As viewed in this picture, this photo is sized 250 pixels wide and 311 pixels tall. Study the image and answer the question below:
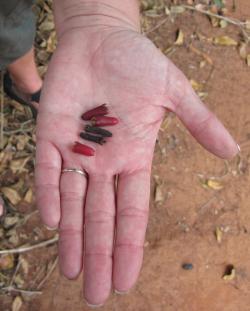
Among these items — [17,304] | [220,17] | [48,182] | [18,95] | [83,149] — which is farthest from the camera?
[220,17]

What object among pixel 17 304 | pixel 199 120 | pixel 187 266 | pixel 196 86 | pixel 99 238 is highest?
pixel 199 120

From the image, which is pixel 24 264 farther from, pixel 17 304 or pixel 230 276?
pixel 230 276

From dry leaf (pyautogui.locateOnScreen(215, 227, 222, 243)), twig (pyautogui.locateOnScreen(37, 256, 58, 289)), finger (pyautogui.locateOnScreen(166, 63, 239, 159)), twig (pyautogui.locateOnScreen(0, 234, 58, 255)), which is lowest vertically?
twig (pyautogui.locateOnScreen(37, 256, 58, 289))

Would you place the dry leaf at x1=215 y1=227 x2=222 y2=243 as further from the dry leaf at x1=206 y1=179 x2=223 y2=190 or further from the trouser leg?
the trouser leg

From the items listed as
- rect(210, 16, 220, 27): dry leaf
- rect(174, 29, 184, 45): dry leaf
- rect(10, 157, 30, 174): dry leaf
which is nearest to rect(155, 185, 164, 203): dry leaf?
rect(10, 157, 30, 174): dry leaf

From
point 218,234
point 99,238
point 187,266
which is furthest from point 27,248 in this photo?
point 99,238

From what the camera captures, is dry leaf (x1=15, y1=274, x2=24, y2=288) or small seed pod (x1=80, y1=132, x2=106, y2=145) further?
dry leaf (x1=15, y1=274, x2=24, y2=288)
